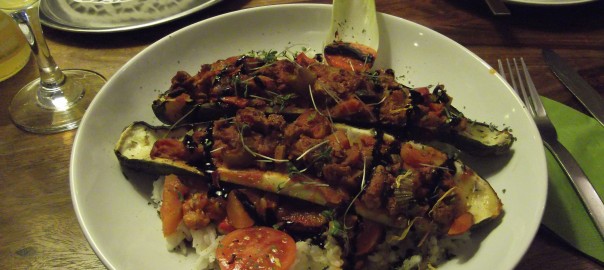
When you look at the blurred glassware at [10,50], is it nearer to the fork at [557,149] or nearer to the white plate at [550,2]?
the fork at [557,149]

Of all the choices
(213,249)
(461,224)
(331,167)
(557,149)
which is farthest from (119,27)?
(557,149)

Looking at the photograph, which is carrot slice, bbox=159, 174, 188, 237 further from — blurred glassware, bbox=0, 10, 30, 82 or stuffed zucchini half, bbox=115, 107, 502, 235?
blurred glassware, bbox=0, 10, 30, 82

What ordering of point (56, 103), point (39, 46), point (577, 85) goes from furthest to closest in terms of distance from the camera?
point (56, 103), point (577, 85), point (39, 46)

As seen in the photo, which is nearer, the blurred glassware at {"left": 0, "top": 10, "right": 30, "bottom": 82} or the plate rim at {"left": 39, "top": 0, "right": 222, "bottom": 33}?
the blurred glassware at {"left": 0, "top": 10, "right": 30, "bottom": 82}

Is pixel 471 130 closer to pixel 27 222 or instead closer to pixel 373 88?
pixel 373 88

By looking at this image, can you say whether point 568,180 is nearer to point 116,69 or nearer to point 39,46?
point 116,69

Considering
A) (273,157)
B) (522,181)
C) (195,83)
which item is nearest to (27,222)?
(195,83)

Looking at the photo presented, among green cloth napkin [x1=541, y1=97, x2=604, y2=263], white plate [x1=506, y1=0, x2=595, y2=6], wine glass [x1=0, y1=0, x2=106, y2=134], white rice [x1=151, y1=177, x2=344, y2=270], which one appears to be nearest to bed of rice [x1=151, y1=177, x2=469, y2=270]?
white rice [x1=151, y1=177, x2=344, y2=270]
